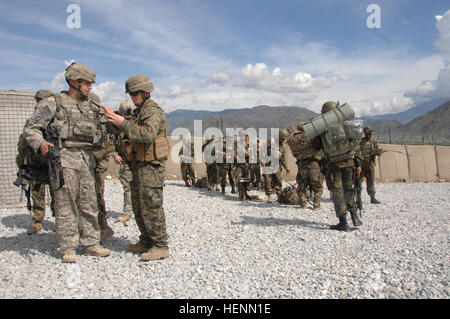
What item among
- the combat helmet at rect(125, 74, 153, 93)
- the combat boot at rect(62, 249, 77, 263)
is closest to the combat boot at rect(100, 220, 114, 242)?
the combat boot at rect(62, 249, 77, 263)

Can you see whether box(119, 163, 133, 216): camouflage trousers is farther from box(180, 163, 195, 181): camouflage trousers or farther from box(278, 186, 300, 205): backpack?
box(180, 163, 195, 181): camouflage trousers

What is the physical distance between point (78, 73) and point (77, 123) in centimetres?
60

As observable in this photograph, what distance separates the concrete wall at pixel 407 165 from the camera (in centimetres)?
1491

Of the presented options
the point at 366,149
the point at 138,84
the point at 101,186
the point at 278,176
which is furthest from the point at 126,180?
the point at 366,149

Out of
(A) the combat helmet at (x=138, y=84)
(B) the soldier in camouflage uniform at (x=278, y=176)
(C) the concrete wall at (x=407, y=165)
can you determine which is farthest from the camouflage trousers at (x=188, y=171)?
(A) the combat helmet at (x=138, y=84)

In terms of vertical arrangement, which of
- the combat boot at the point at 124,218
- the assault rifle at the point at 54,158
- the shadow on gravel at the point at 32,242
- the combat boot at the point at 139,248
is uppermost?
the assault rifle at the point at 54,158

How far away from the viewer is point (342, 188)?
536cm

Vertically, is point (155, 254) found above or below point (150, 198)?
below

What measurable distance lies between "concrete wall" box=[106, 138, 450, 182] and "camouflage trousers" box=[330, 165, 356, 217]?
9245mm

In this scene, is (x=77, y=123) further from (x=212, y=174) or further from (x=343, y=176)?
(x=212, y=174)

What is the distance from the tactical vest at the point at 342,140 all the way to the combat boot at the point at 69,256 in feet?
13.1

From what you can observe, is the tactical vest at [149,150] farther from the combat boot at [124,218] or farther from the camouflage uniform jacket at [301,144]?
the camouflage uniform jacket at [301,144]

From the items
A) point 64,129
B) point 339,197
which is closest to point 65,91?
point 64,129

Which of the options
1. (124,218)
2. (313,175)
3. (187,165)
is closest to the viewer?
(124,218)
